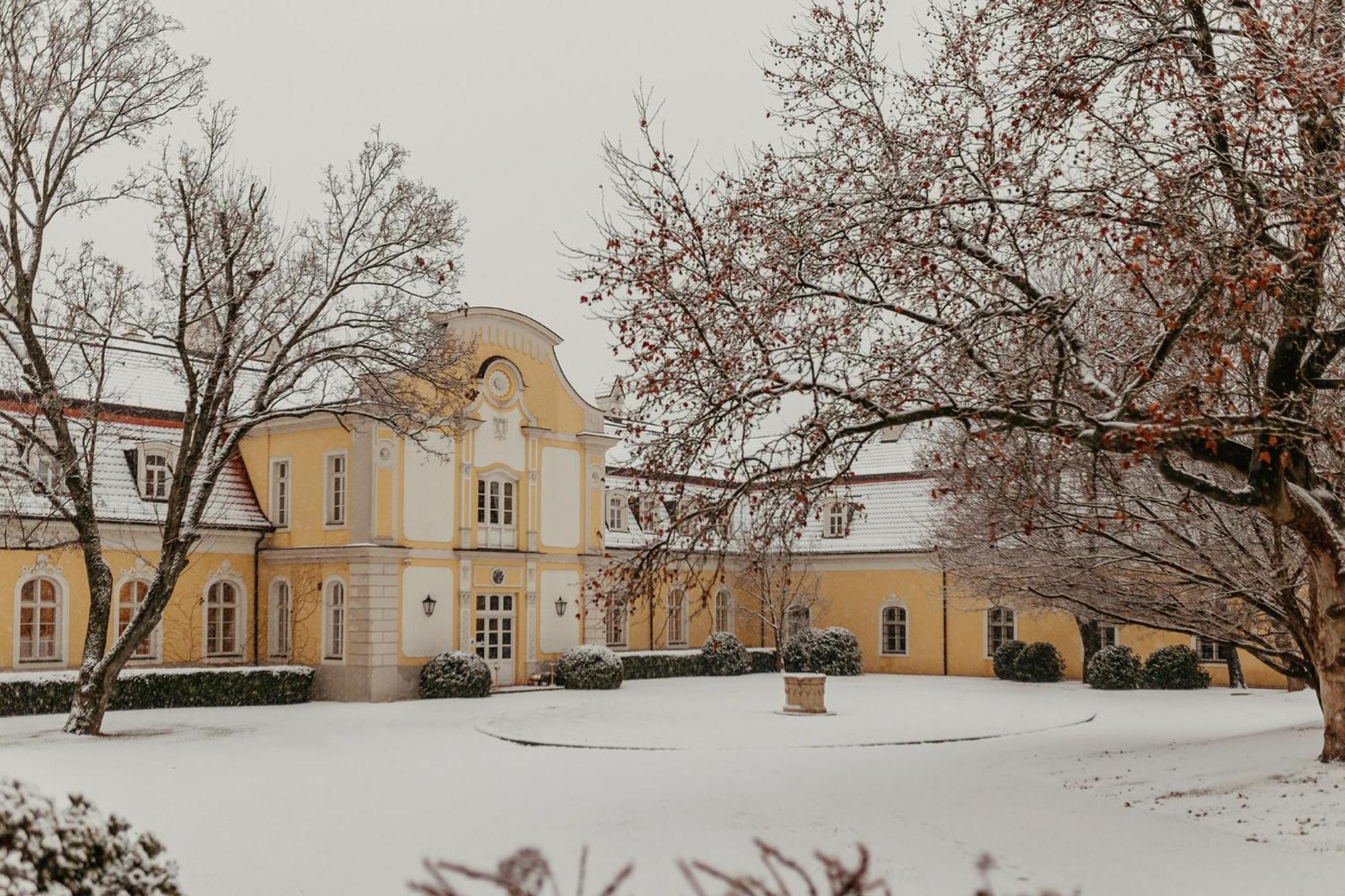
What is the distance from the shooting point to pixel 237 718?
22047 mm

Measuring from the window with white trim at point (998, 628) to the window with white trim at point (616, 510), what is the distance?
30.8 feet

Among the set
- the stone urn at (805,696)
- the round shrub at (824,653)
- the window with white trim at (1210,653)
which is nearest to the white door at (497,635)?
the stone urn at (805,696)

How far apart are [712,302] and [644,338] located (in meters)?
0.65

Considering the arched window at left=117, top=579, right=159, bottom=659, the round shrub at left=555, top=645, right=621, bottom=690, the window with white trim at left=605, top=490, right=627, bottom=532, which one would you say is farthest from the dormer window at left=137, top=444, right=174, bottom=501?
the window with white trim at left=605, top=490, right=627, bottom=532

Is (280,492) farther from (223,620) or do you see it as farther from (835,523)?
(835,523)

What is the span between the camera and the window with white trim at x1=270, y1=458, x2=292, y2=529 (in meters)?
27.8

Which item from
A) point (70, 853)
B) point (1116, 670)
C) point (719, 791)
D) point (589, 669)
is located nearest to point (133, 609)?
point (589, 669)

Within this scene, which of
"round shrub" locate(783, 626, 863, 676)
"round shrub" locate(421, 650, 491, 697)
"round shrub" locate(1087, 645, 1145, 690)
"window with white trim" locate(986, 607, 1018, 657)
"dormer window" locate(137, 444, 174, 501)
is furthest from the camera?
"round shrub" locate(783, 626, 863, 676)

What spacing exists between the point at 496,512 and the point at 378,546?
3480 millimetres

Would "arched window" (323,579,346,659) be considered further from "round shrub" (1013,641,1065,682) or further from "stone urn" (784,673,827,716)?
"round shrub" (1013,641,1065,682)

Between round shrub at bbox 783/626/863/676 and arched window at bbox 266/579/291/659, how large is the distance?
12.3 metres

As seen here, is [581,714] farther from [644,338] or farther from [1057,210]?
[1057,210]

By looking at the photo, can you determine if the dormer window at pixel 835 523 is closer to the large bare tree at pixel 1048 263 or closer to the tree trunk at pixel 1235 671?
the tree trunk at pixel 1235 671

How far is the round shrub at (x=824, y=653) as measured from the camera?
109 ft
